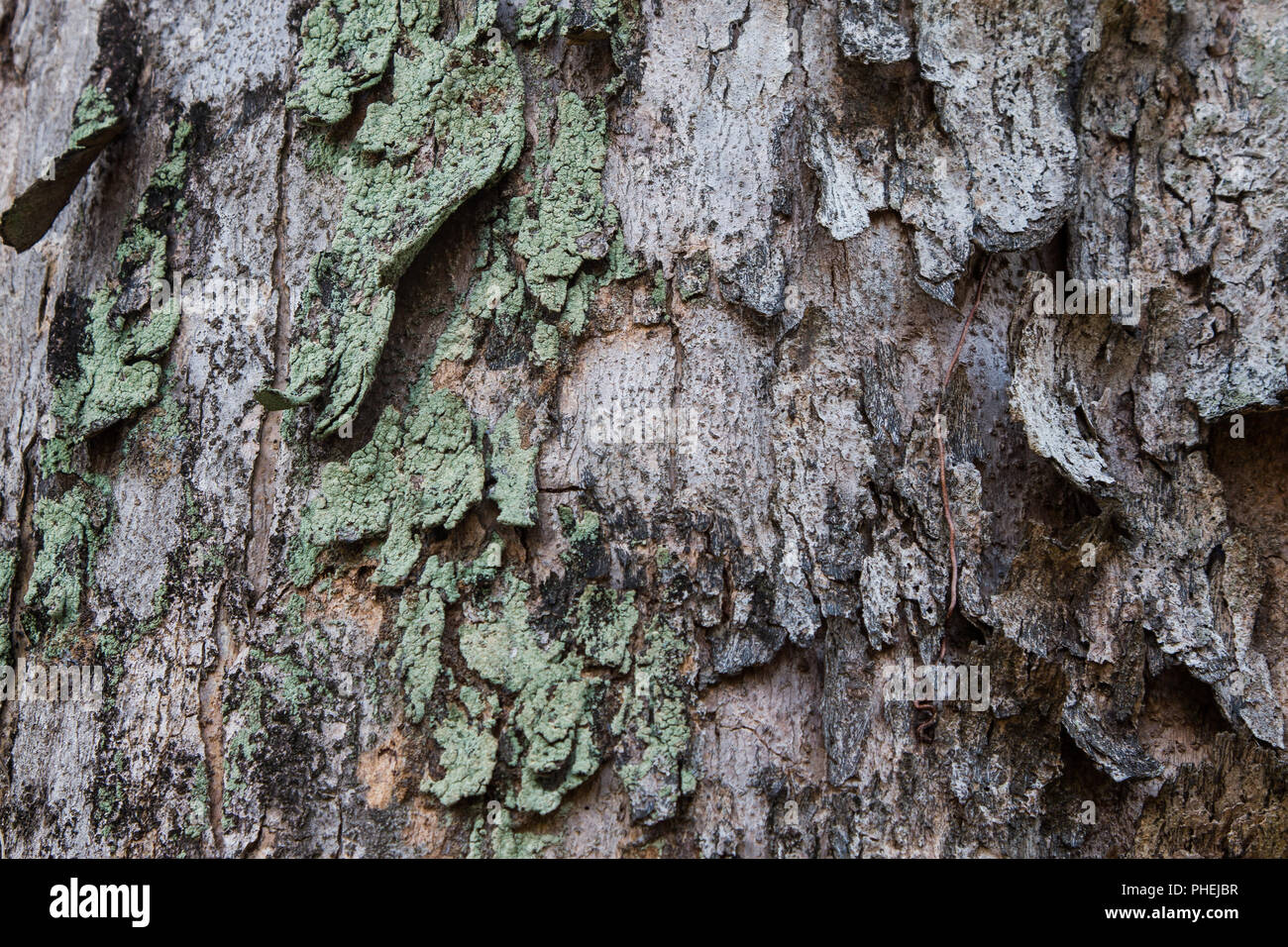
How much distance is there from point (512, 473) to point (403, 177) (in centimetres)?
55

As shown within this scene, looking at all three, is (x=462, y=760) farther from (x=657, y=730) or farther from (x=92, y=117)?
(x=92, y=117)

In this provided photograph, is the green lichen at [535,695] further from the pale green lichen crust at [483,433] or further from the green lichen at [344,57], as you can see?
the green lichen at [344,57]

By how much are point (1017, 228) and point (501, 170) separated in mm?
866

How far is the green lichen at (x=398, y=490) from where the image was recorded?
55.6 inches

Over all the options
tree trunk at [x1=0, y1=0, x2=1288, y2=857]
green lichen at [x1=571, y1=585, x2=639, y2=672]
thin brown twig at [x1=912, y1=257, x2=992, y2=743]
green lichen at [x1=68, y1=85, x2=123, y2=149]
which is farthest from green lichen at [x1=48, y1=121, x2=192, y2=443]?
thin brown twig at [x1=912, y1=257, x2=992, y2=743]

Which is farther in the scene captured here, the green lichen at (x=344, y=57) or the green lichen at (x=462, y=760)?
the green lichen at (x=344, y=57)

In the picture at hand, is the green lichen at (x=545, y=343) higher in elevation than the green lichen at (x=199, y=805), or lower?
higher

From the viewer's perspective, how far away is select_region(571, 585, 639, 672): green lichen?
4.52 feet

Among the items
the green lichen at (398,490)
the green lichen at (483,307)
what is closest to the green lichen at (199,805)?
the green lichen at (398,490)

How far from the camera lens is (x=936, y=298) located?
57.5 inches

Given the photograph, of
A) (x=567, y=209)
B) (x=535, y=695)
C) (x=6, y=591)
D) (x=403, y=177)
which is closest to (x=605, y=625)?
(x=535, y=695)

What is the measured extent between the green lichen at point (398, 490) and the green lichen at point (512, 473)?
3cm
